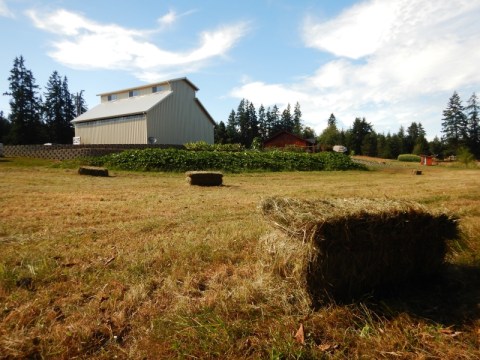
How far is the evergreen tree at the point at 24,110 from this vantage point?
58.5 metres

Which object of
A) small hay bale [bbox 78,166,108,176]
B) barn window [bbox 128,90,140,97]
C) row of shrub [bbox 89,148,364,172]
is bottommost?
small hay bale [bbox 78,166,108,176]

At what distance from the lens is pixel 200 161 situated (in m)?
23.5

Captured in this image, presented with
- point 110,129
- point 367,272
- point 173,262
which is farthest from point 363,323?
point 110,129

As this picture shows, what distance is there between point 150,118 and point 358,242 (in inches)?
1342

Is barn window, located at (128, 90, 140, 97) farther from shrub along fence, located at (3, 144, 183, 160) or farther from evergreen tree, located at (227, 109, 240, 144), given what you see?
evergreen tree, located at (227, 109, 240, 144)

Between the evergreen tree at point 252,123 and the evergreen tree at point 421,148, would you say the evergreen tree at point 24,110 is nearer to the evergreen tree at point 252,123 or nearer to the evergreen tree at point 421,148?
the evergreen tree at point 252,123

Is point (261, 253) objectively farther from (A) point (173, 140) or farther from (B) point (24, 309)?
(A) point (173, 140)

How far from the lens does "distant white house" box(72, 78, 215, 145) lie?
35406 mm

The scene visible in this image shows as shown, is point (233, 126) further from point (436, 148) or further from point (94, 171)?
point (94, 171)

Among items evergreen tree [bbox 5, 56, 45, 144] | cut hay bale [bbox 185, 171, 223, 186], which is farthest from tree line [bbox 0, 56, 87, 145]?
cut hay bale [bbox 185, 171, 223, 186]

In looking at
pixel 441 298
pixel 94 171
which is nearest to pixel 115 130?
pixel 94 171

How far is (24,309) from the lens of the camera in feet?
9.96

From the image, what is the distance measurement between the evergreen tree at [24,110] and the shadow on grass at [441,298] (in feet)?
224

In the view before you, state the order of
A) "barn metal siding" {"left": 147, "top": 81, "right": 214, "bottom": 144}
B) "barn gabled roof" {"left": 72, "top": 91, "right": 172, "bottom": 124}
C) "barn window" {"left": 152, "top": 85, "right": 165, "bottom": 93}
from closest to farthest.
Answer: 1. "barn metal siding" {"left": 147, "top": 81, "right": 214, "bottom": 144}
2. "barn gabled roof" {"left": 72, "top": 91, "right": 172, "bottom": 124}
3. "barn window" {"left": 152, "top": 85, "right": 165, "bottom": 93}
